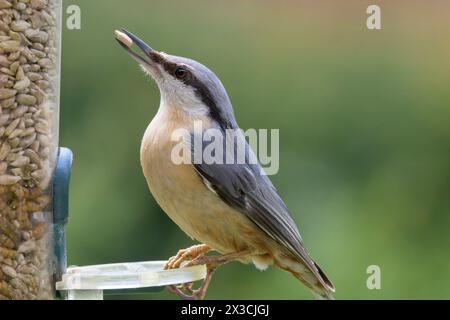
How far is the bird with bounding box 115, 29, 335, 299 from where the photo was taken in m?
5.75

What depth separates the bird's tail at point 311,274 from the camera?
5.98 metres

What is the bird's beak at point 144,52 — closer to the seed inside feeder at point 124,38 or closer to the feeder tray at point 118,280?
the seed inside feeder at point 124,38

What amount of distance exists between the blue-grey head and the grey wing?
22 cm

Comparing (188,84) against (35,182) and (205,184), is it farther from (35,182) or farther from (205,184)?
(35,182)

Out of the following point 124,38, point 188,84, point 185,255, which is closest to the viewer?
point 124,38

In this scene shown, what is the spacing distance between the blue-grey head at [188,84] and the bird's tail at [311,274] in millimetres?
726

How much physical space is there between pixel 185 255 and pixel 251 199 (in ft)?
1.40

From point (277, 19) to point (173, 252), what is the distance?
5.94 ft

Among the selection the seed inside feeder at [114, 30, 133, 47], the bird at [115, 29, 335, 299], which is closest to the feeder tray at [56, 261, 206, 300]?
the bird at [115, 29, 335, 299]

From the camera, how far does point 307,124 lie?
8.22 metres

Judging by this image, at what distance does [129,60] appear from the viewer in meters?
8.22

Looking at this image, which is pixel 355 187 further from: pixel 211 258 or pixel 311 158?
pixel 211 258

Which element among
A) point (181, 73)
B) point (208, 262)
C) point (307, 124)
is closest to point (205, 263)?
point (208, 262)
